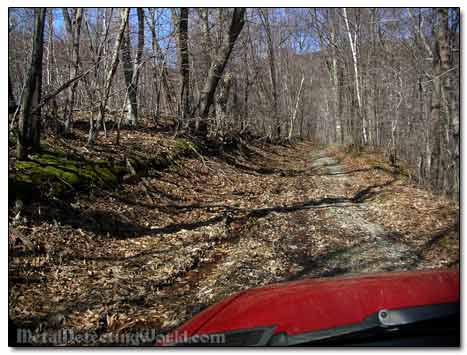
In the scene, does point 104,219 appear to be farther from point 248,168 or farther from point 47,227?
point 248,168

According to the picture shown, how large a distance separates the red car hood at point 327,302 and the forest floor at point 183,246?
792mm

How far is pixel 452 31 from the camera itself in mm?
3961

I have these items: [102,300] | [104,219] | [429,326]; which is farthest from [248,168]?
[429,326]

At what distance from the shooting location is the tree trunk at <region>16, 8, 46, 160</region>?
6879 mm

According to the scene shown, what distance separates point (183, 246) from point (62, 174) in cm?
239

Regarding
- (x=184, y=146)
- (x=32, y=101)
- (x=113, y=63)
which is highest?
(x=113, y=63)

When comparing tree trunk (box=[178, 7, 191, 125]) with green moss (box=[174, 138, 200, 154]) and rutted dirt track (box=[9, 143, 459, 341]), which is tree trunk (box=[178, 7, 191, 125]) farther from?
rutted dirt track (box=[9, 143, 459, 341])

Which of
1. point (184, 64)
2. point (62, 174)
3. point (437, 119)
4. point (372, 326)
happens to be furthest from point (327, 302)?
point (184, 64)

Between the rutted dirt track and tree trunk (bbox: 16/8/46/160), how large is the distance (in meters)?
1.43

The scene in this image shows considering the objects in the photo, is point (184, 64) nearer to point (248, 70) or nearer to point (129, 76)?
point (129, 76)

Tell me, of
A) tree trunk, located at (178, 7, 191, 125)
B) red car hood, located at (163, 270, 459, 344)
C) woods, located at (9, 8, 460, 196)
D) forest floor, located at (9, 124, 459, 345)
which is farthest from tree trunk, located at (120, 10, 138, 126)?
red car hood, located at (163, 270, 459, 344)

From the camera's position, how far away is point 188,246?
6.56 m

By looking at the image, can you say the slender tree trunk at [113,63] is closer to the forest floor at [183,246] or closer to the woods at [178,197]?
the woods at [178,197]

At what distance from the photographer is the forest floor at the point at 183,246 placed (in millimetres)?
4246
